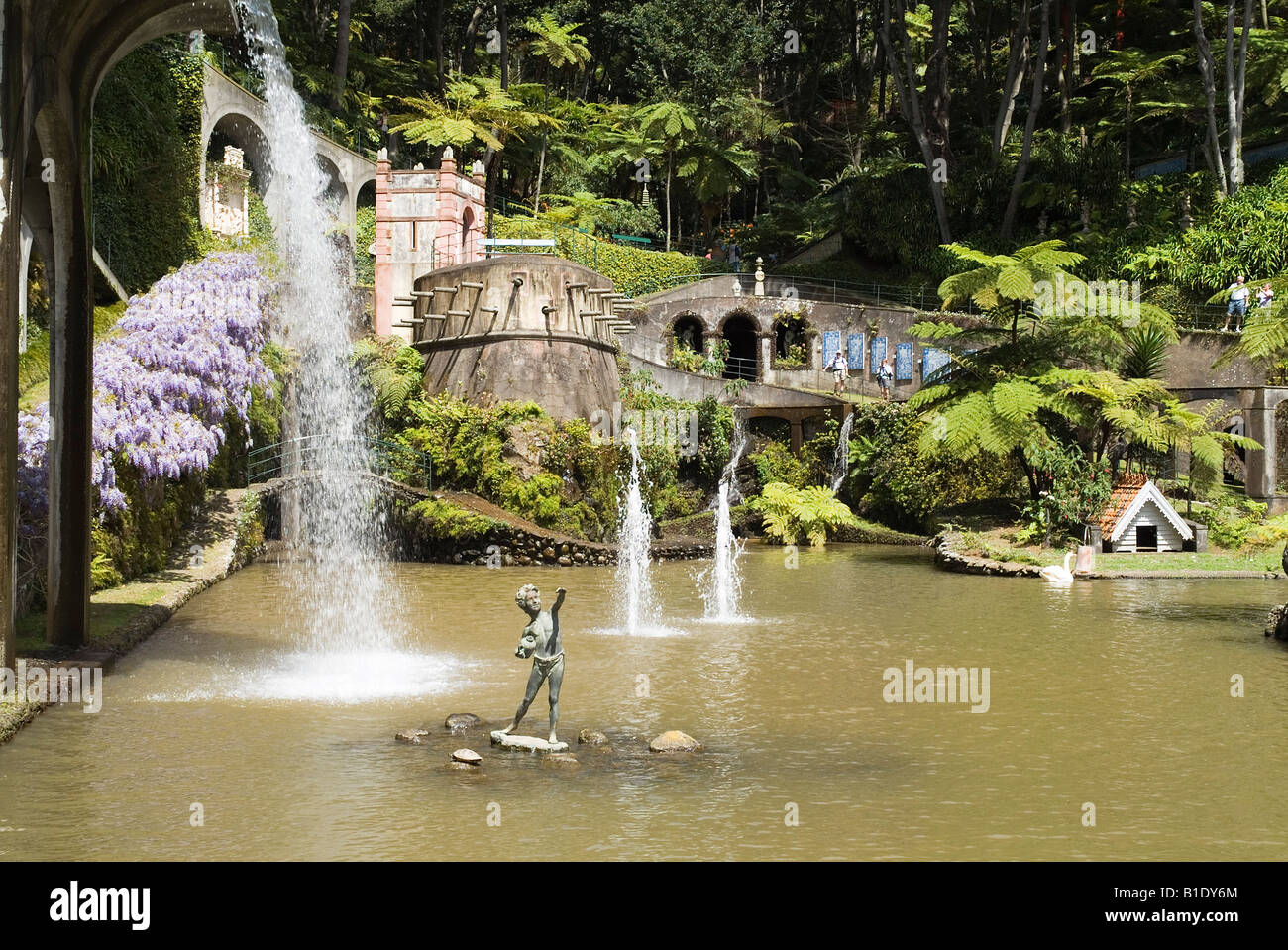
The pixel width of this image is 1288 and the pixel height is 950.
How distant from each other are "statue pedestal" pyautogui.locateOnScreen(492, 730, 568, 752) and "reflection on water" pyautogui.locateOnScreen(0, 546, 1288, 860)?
169 mm

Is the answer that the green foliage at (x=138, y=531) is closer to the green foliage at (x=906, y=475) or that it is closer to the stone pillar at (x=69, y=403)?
the stone pillar at (x=69, y=403)

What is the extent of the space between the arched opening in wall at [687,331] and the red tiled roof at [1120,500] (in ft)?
56.7

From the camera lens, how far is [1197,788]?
960 cm

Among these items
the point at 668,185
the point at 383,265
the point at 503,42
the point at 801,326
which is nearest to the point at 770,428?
the point at 801,326

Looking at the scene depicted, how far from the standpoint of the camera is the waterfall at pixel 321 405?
18.4 meters

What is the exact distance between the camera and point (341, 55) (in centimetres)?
4462

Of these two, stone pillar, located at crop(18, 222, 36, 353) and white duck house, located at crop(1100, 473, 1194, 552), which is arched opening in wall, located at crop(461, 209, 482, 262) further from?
white duck house, located at crop(1100, 473, 1194, 552)

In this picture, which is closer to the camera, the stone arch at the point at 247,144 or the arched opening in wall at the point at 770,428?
the arched opening in wall at the point at 770,428

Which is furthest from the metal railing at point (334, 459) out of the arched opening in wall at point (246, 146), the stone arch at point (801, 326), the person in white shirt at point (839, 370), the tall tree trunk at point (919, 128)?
the tall tree trunk at point (919, 128)

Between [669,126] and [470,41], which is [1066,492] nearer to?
[669,126]

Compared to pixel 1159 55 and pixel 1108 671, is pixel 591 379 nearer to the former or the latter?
pixel 1108 671

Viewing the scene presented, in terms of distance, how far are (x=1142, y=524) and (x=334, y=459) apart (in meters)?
17.1

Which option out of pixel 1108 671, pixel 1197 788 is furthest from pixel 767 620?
pixel 1197 788

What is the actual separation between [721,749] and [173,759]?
170 inches
